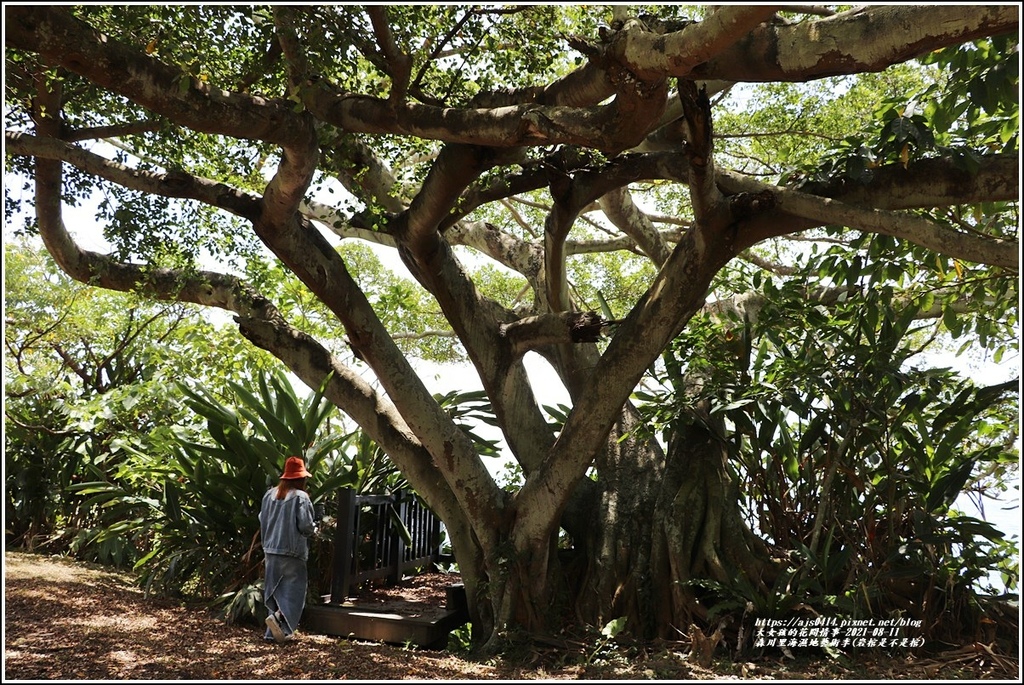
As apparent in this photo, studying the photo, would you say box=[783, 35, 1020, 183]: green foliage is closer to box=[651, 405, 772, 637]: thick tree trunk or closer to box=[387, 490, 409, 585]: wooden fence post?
box=[651, 405, 772, 637]: thick tree trunk

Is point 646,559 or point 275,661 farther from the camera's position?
point 646,559

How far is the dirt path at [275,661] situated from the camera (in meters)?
5.34

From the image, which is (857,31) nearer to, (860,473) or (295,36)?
(295,36)

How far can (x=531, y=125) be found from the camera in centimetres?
483

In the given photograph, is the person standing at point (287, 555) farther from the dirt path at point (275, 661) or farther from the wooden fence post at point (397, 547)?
the wooden fence post at point (397, 547)

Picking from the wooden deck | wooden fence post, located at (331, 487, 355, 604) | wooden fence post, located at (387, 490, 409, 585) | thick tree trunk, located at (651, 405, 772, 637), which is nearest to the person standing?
the wooden deck

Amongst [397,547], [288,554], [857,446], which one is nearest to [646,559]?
[857,446]

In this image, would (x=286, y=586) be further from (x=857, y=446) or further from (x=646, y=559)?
(x=857, y=446)

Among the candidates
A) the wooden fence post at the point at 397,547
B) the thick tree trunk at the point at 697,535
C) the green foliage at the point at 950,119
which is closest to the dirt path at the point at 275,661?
the thick tree trunk at the point at 697,535

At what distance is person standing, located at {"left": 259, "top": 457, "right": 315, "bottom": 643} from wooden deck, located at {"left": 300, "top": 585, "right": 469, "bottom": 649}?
354 millimetres

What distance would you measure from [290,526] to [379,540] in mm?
1572

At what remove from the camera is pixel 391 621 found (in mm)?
6844

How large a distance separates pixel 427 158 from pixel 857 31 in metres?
6.06

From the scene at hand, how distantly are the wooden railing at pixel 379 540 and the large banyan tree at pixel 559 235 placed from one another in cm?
80
